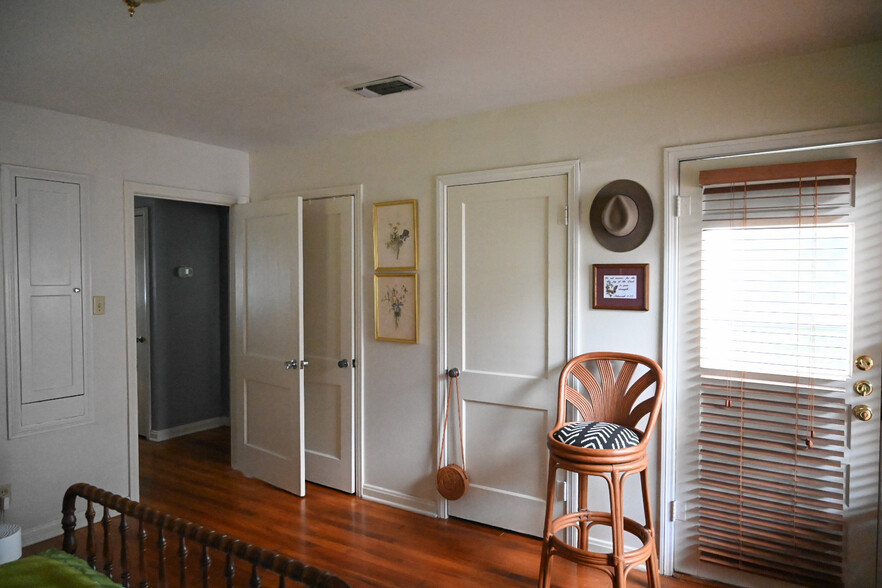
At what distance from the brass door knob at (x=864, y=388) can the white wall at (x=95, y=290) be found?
152 inches

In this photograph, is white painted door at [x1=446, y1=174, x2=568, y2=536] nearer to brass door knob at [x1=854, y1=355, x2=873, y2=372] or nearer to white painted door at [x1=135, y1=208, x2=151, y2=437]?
brass door knob at [x1=854, y1=355, x2=873, y2=372]

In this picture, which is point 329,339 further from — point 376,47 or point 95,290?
point 376,47

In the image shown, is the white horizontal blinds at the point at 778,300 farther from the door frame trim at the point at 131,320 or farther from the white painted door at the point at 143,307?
the white painted door at the point at 143,307

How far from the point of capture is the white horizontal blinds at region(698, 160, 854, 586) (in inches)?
92.4

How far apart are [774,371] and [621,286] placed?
0.75m

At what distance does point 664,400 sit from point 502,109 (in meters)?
1.74

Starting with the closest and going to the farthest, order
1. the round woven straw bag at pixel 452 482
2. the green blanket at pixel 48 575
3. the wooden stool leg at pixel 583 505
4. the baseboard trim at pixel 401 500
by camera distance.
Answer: the green blanket at pixel 48 575, the wooden stool leg at pixel 583 505, the round woven straw bag at pixel 452 482, the baseboard trim at pixel 401 500

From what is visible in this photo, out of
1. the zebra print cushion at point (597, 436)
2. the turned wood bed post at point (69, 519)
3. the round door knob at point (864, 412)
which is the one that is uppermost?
the round door knob at point (864, 412)

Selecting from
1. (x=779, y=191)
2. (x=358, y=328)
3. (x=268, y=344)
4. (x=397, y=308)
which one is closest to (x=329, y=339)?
(x=358, y=328)

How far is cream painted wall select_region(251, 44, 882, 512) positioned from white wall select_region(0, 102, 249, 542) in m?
0.96

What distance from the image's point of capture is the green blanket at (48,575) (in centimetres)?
150

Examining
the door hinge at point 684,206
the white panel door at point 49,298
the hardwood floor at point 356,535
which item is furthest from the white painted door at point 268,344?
the door hinge at point 684,206

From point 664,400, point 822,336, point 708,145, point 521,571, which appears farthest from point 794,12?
point 521,571

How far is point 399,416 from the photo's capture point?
354 cm
